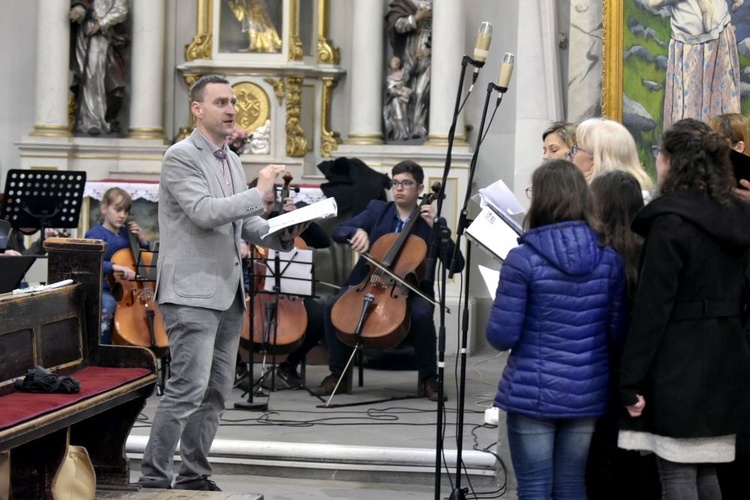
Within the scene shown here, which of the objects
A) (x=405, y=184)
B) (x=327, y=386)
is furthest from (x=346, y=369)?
(x=405, y=184)

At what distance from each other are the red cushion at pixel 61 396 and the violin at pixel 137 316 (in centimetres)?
251

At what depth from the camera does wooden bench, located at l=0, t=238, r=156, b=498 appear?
448 centimetres

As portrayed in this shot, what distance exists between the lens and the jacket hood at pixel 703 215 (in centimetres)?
418

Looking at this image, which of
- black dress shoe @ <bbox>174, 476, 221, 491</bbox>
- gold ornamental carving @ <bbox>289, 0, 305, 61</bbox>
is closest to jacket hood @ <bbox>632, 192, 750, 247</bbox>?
black dress shoe @ <bbox>174, 476, 221, 491</bbox>

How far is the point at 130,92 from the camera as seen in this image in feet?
37.3

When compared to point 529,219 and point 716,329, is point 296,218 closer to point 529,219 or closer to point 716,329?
point 529,219

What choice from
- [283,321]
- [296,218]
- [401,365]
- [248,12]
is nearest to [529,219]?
[296,218]

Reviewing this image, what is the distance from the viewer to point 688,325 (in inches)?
166

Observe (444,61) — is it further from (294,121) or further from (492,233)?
(492,233)

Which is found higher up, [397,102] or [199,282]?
[397,102]

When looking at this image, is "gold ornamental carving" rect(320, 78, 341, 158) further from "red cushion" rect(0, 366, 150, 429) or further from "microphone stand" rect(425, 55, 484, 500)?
"red cushion" rect(0, 366, 150, 429)

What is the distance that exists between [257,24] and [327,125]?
1.09 meters

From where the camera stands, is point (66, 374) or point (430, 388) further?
point (430, 388)

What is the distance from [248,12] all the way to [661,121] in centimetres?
442
